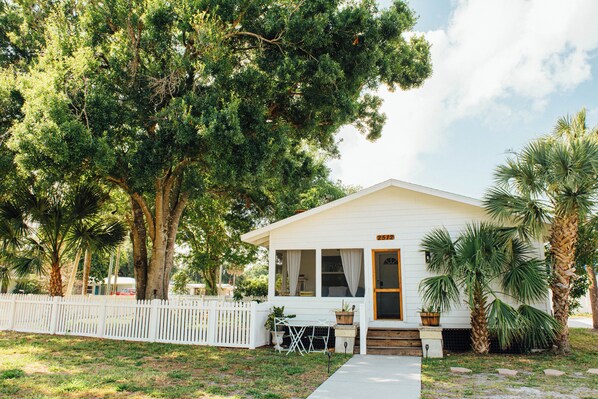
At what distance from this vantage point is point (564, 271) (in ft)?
29.3

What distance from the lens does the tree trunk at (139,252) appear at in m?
13.2

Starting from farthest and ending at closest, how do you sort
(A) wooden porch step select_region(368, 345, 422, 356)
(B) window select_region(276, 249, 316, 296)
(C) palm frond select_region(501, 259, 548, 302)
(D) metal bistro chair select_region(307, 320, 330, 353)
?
(B) window select_region(276, 249, 316, 296)
(D) metal bistro chair select_region(307, 320, 330, 353)
(A) wooden porch step select_region(368, 345, 422, 356)
(C) palm frond select_region(501, 259, 548, 302)

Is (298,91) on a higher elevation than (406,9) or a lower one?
lower

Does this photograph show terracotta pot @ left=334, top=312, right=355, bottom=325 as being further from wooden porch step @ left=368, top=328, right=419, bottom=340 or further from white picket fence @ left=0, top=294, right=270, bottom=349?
white picket fence @ left=0, top=294, right=270, bottom=349

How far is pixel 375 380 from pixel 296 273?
5.36 m

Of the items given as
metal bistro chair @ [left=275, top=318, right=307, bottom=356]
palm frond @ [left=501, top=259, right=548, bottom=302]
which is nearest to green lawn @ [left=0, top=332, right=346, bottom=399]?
metal bistro chair @ [left=275, top=318, right=307, bottom=356]

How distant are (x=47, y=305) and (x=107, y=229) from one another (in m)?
2.82

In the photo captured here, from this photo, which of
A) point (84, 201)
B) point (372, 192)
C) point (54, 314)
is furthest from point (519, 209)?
point (54, 314)

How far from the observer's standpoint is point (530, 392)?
5.71 metres

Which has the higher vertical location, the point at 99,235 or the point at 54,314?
the point at 99,235

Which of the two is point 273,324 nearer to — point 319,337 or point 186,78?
point 319,337

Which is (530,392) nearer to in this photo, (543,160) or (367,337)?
(367,337)

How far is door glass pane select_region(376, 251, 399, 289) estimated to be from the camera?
38.9ft

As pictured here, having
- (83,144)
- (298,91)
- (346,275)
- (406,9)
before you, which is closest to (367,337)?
(346,275)
